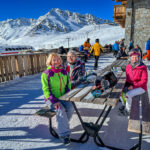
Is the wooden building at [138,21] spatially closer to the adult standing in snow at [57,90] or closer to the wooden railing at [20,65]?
the wooden railing at [20,65]

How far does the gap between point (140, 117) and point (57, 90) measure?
1.41m

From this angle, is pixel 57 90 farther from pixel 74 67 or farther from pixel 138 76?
pixel 138 76

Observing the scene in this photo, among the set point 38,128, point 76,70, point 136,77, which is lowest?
point 38,128

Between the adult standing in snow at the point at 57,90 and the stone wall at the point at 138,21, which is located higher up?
A: the stone wall at the point at 138,21

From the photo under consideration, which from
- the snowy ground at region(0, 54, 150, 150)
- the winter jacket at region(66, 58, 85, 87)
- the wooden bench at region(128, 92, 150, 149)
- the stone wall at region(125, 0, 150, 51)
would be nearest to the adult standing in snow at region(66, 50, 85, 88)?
the winter jacket at region(66, 58, 85, 87)

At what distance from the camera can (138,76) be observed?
2953 millimetres

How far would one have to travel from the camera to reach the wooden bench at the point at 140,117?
1.84 meters

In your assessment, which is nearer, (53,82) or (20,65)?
(53,82)

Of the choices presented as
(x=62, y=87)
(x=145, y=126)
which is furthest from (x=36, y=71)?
→ (x=145, y=126)

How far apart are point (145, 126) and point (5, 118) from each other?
114 inches

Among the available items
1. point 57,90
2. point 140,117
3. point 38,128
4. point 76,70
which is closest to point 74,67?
point 76,70

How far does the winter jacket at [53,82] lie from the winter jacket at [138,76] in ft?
4.63

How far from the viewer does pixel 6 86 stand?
18.4 ft

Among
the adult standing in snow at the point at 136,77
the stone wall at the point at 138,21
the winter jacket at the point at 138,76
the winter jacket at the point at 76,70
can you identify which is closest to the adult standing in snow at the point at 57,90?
the winter jacket at the point at 76,70
